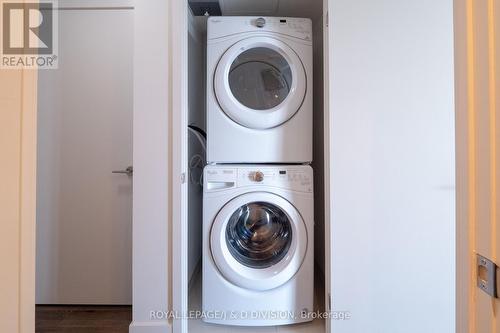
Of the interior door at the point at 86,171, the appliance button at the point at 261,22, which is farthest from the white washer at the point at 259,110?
the interior door at the point at 86,171

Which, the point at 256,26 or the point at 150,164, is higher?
the point at 256,26

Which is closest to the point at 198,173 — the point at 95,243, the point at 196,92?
the point at 196,92

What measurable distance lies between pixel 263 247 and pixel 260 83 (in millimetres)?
1055

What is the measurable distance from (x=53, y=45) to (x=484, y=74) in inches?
89.1

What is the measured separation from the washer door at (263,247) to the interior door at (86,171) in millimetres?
731

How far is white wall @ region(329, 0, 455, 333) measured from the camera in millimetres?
1342

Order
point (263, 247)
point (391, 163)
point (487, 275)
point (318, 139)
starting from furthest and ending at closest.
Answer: point (318, 139) → point (263, 247) → point (391, 163) → point (487, 275)

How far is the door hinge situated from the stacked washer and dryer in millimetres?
1093

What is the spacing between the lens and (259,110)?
1.61 metres

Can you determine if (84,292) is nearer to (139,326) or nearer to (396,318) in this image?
(139,326)

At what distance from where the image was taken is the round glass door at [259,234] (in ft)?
5.30

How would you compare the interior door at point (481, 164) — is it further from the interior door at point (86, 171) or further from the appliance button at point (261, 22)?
the interior door at point (86, 171)

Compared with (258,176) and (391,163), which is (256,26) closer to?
(258,176)

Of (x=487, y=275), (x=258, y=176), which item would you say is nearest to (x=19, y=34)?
(x=487, y=275)
